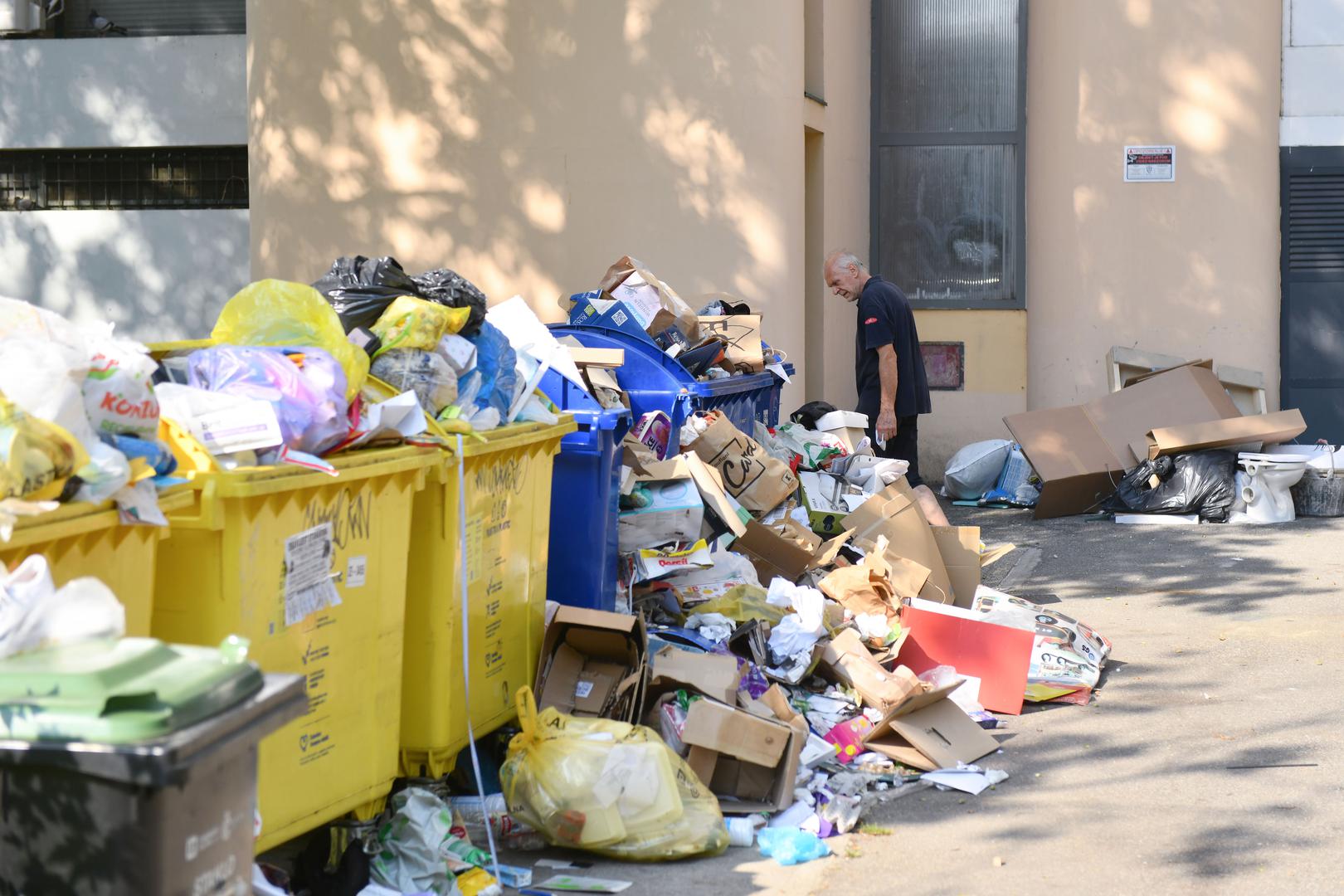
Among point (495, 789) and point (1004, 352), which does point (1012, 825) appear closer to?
point (495, 789)

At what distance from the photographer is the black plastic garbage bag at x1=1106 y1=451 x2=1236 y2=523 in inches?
401

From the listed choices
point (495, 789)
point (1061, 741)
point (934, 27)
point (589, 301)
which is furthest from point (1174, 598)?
point (934, 27)

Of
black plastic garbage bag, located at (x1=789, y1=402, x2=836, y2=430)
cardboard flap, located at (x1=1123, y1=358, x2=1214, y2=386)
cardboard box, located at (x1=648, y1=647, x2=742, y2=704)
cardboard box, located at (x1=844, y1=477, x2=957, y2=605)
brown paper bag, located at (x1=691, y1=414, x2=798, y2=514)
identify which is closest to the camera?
cardboard box, located at (x1=648, y1=647, x2=742, y2=704)

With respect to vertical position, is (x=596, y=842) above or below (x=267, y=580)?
below

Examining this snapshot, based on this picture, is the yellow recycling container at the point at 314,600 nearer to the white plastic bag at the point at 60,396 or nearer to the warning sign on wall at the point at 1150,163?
the white plastic bag at the point at 60,396

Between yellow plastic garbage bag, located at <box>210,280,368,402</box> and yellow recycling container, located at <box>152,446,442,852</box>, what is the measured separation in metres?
0.28

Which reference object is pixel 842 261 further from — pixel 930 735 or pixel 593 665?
pixel 593 665

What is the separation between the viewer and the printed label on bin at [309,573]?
11.6ft

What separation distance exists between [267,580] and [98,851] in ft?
4.29

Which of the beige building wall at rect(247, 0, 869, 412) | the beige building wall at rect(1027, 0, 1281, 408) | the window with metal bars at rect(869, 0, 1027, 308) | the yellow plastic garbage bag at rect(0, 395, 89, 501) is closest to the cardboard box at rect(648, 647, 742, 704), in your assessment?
the yellow plastic garbage bag at rect(0, 395, 89, 501)

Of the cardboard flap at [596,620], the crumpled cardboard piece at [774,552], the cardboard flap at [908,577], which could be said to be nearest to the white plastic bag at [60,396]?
the cardboard flap at [596,620]

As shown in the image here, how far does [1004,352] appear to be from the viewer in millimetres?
12273

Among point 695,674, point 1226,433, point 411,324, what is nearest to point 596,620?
point 695,674

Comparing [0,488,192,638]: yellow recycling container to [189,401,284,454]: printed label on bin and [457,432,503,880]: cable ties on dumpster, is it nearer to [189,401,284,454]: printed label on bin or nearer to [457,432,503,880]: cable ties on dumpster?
[189,401,284,454]: printed label on bin
